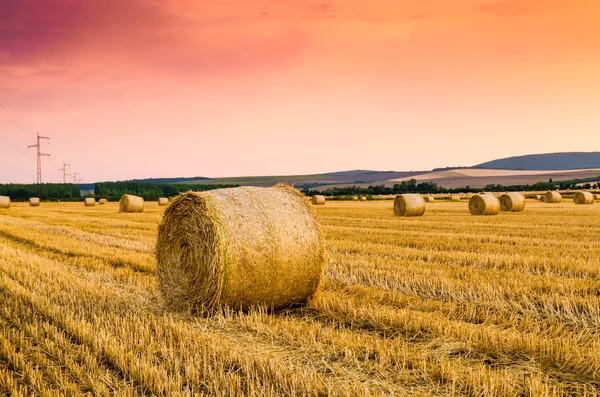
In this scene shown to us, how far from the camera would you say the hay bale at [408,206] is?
25.5 meters

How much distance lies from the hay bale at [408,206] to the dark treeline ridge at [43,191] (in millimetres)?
58650

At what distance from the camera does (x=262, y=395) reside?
410 cm

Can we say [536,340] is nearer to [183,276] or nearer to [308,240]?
[308,240]

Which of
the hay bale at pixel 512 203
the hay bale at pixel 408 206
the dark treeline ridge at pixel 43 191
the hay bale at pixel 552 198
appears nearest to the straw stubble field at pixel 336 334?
the hay bale at pixel 408 206

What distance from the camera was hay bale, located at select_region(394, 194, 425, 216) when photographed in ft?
83.6

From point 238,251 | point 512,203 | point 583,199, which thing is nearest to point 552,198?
point 583,199

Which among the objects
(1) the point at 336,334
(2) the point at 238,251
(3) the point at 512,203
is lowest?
(1) the point at 336,334

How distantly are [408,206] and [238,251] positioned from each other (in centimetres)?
1940

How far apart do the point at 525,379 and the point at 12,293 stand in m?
6.81

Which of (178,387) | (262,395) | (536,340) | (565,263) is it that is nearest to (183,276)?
(178,387)

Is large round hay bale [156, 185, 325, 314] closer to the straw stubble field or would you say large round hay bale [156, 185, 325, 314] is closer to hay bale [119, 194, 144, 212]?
the straw stubble field

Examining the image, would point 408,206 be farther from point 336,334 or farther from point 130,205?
point 336,334

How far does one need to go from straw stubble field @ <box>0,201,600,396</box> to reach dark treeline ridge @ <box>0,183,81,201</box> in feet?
234

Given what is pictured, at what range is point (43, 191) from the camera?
3516 inches
